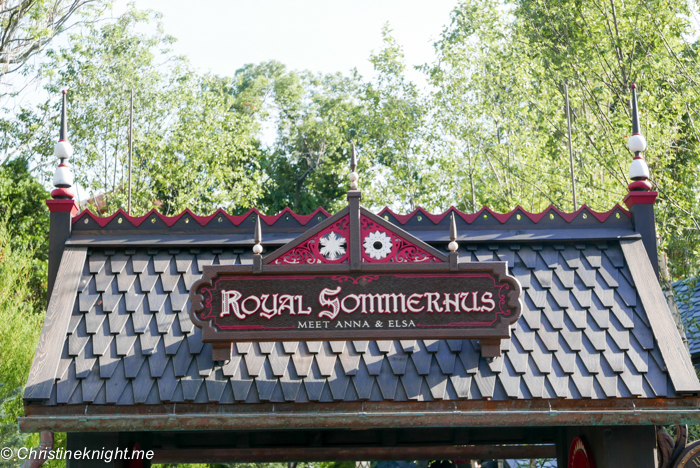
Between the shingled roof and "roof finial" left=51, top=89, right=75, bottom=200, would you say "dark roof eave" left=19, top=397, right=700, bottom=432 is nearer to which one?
the shingled roof

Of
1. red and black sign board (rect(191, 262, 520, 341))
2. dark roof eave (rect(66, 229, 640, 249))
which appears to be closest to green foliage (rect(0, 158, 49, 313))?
dark roof eave (rect(66, 229, 640, 249))

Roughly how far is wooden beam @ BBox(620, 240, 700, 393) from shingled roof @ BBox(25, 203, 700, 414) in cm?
5

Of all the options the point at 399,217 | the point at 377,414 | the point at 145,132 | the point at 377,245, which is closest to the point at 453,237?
the point at 377,245

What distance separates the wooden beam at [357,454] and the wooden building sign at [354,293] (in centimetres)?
231

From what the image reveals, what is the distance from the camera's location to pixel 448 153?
68.4 ft

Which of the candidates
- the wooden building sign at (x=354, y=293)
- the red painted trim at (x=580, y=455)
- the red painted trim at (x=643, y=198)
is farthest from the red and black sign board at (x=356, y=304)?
the red painted trim at (x=643, y=198)

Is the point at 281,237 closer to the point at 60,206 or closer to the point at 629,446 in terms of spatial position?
the point at 60,206

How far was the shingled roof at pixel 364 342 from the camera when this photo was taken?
484cm

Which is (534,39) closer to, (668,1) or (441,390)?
(668,1)

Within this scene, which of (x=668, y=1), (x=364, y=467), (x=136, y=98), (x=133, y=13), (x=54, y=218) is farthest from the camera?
(x=133, y=13)

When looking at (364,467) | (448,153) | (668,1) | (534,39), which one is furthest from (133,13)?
(668,1)

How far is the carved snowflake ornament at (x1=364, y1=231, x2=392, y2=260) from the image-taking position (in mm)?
4973

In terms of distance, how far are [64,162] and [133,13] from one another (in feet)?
77.0

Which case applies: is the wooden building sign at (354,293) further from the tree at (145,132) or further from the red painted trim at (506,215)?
the tree at (145,132)
